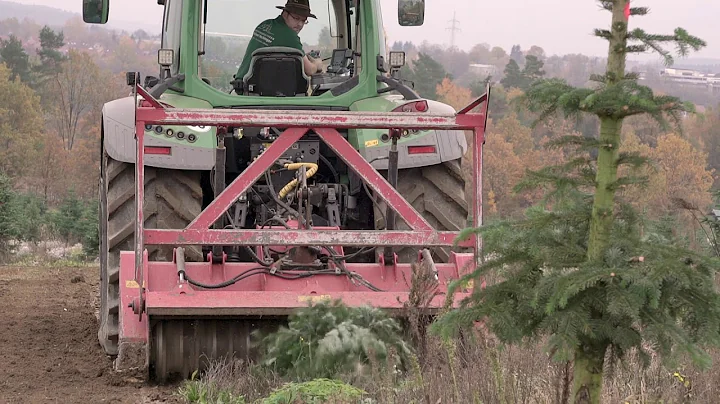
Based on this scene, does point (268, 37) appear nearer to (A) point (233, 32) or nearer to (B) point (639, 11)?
(A) point (233, 32)

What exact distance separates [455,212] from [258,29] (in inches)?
68.9

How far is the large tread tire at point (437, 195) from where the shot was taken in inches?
265

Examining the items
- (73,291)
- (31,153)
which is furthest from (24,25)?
(73,291)

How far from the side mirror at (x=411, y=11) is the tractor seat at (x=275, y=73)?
0.69m

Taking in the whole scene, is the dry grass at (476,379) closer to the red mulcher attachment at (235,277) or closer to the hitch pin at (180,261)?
the red mulcher attachment at (235,277)

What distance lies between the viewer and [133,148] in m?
6.49

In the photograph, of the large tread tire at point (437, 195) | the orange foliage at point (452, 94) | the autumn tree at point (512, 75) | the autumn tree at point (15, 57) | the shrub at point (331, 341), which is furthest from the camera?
the orange foliage at point (452, 94)

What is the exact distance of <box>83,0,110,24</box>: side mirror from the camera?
270 inches

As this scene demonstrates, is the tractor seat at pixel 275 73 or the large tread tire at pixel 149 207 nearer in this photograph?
the large tread tire at pixel 149 207

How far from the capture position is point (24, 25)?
158 meters

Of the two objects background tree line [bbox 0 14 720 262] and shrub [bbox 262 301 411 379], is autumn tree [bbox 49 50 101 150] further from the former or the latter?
shrub [bbox 262 301 411 379]

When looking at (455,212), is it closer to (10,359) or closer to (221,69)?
(221,69)

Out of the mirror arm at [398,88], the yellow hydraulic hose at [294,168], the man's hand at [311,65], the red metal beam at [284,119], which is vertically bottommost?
the yellow hydraulic hose at [294,168]

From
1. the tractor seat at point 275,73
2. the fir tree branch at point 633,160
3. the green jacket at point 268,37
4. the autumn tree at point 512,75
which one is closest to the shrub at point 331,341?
the fir tree branch at point 633,160
